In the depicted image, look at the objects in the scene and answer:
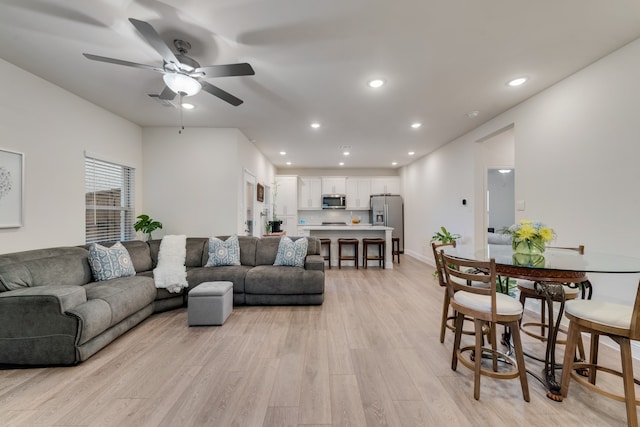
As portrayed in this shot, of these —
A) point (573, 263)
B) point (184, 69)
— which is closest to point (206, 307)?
point (184, 69)

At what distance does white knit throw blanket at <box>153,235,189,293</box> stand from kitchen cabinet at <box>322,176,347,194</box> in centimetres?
522

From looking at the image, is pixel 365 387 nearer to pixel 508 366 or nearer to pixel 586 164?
pixel 508 366

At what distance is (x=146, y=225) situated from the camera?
4238 millimetres

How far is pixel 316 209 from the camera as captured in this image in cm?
852

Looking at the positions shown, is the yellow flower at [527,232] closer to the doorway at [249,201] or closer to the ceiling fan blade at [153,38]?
the ceiling fan blade at [153,38]

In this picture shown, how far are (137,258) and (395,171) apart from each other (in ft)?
24.4

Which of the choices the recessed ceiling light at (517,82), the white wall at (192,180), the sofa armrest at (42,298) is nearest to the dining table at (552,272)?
the recessed ceiling light at (517,82)

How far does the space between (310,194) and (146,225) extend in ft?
16.3

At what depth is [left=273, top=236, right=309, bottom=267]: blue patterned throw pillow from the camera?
3867 mm

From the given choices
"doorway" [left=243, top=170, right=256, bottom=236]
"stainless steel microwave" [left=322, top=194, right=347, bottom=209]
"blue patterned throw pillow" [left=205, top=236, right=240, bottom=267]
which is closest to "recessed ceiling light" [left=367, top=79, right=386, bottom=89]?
"blue patterned throw pillow" [left=205, top=236, right=240, bottom=267]

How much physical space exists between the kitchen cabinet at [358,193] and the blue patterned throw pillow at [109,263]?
621 centimetres

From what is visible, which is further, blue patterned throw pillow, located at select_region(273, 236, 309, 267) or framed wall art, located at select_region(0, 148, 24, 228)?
blue patterned throw pillow, located at select_region(273, 236, 309, 267)

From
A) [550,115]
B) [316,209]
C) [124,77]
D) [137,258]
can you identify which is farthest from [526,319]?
[316,209]

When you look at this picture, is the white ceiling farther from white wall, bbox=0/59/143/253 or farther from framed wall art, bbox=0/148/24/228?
framed wall art, bbox=0/148/24/228
